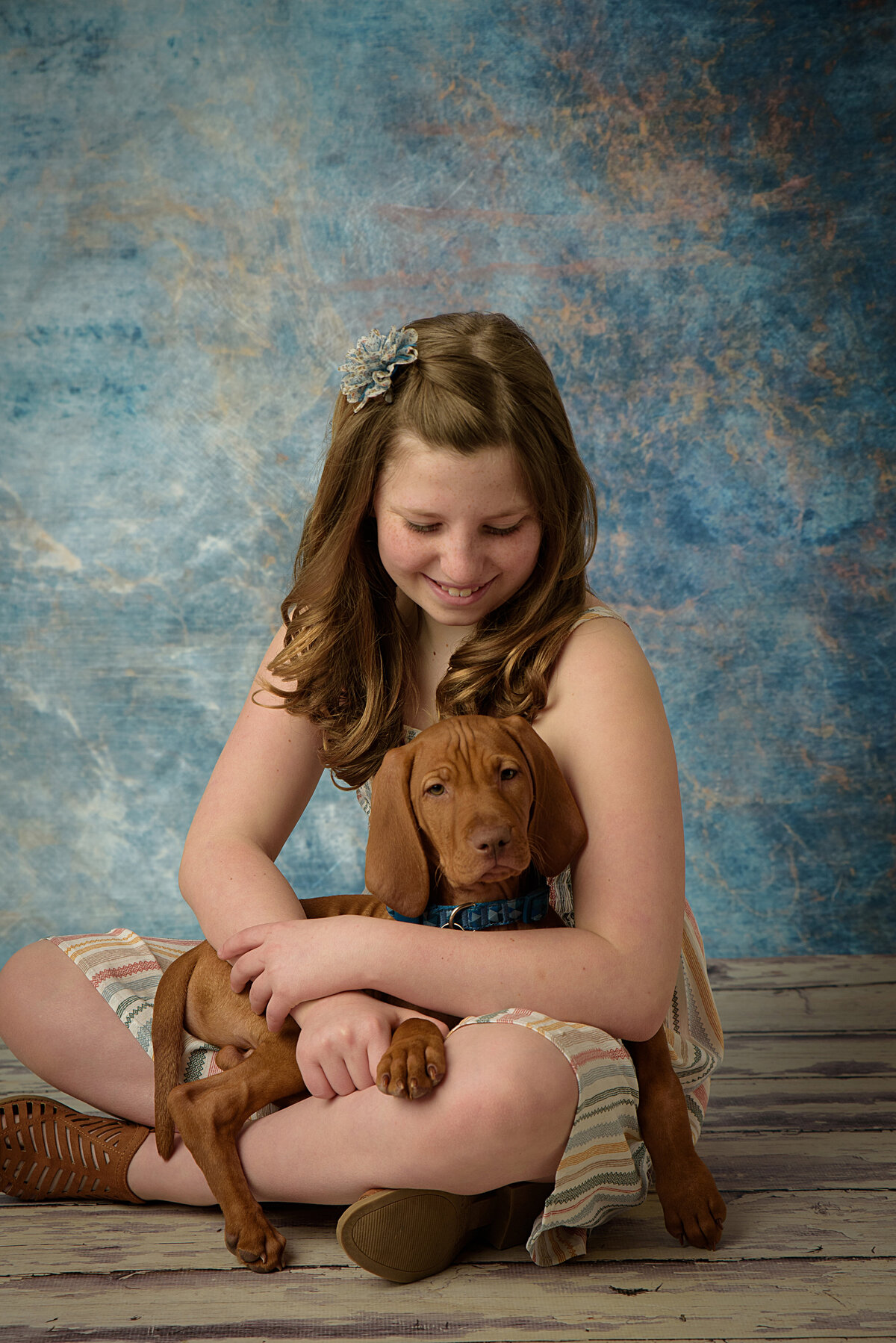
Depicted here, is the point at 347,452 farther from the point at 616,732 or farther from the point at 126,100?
the point at 126,100

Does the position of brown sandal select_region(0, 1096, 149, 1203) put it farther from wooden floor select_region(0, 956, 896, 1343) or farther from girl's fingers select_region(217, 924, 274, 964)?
girl's fingers select_region(217, 924, 274, 964)

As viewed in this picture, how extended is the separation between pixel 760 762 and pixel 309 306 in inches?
69.3

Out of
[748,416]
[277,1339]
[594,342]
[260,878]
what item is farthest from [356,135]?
[277,1339]

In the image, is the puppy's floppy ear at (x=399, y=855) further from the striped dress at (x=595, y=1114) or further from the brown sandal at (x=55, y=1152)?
the brown sandal at (x=55, y=1152)

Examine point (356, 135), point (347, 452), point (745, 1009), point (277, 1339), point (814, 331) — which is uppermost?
point (356, 135)

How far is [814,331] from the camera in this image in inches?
124

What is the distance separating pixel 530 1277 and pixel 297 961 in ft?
1.50

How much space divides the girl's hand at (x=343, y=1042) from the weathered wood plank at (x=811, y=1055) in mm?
1135

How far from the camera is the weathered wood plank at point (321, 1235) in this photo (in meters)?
1.46

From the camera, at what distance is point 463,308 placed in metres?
3.26

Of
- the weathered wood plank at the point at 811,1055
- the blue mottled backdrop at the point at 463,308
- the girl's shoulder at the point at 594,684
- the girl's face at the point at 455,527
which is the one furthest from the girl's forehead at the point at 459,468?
the blue mottled backdrop at the point at 463,308

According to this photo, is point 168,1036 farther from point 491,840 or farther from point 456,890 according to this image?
point 491,840

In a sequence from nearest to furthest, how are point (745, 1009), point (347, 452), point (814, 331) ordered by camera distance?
point (347, 452)
point (745, 1009)
point (814, 331)

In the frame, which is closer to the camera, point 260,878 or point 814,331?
point 260,878
